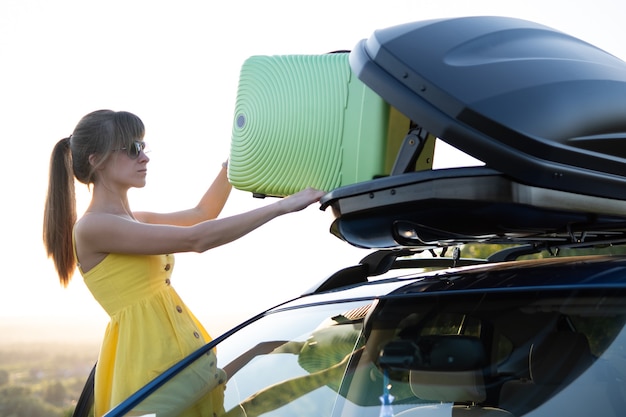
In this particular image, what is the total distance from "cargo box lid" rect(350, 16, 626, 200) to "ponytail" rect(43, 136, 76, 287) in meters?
1.33

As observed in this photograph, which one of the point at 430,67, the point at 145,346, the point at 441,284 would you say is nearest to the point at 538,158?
the point at 430,67

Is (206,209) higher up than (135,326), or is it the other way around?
(206,209)

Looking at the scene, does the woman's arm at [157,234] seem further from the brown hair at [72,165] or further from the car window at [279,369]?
the car window at [279,369]

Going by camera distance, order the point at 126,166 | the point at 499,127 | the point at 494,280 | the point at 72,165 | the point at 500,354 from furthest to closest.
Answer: the point at 72,165
the point at 126,166
the point at 494,280
the point at 500,354
the point at 499,127

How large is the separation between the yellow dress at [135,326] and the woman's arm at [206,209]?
0.50 metres

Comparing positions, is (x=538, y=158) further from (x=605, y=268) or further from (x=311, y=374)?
(x=311, y=374)

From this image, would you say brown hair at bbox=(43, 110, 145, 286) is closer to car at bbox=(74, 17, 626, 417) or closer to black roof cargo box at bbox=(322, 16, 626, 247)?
car at bbox=(74, 17, 626, 417)

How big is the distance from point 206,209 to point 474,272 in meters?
1.40

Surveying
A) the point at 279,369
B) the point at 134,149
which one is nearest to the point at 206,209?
the point at 134,149

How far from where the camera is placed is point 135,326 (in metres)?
3.25

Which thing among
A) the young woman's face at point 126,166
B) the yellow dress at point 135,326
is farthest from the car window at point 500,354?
the young woman's face at point 126,166

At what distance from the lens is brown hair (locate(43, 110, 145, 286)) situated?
3371 millimetres

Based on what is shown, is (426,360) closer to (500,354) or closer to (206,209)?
(500,354)

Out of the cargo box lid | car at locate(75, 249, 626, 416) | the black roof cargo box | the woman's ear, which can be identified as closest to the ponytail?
the woman's ear
